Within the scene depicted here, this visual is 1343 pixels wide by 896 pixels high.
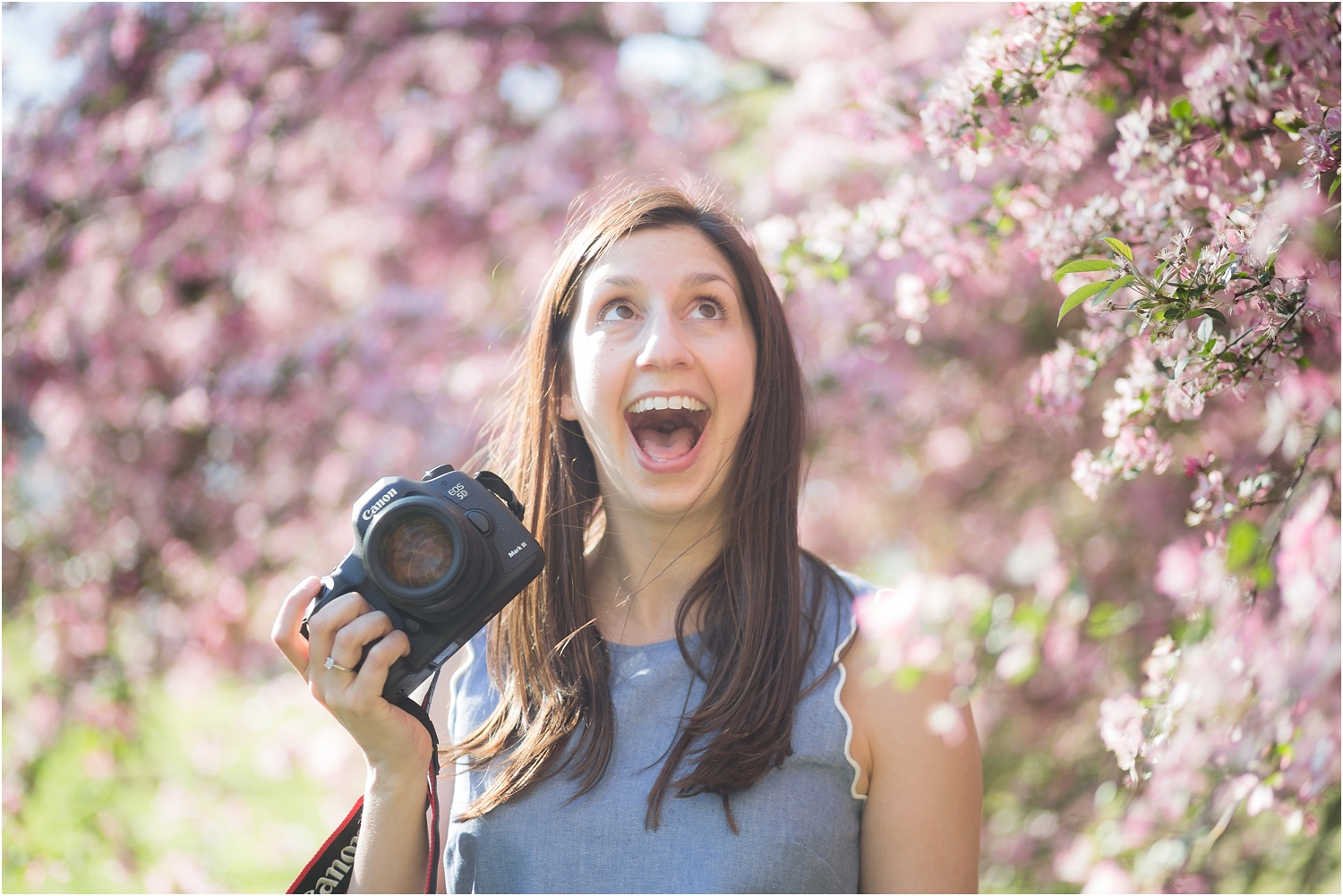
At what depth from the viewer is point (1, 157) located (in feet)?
11.5

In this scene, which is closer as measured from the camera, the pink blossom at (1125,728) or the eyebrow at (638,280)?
the pink blossom at (1125,728)

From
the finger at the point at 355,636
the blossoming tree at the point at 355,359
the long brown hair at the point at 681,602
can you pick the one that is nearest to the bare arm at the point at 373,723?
the finger at the point at 355,636

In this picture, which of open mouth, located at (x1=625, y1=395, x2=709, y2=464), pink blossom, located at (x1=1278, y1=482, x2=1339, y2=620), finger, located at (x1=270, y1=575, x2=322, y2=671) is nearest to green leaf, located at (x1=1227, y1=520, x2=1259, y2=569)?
pink blossom, located at (x1=1278, y1=482, x2=1339, y2=620)

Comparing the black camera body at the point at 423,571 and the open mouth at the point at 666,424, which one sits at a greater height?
the open mouth at the point at 666,424

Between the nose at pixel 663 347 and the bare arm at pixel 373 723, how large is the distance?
1.64 ft

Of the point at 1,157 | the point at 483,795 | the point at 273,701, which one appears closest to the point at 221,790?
the point at 273,701

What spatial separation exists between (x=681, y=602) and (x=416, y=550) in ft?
1.36

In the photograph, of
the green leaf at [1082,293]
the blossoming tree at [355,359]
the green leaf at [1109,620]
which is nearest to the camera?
the green leaf at [1109,620]

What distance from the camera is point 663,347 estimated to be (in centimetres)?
136

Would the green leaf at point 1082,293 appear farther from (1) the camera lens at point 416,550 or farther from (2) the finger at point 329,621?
(2) the finger at point 329,621

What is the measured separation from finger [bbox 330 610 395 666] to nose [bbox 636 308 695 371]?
50cm

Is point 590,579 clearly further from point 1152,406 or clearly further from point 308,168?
point 308,168

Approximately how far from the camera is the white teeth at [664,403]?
4.53ft

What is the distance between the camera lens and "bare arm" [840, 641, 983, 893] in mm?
1248
